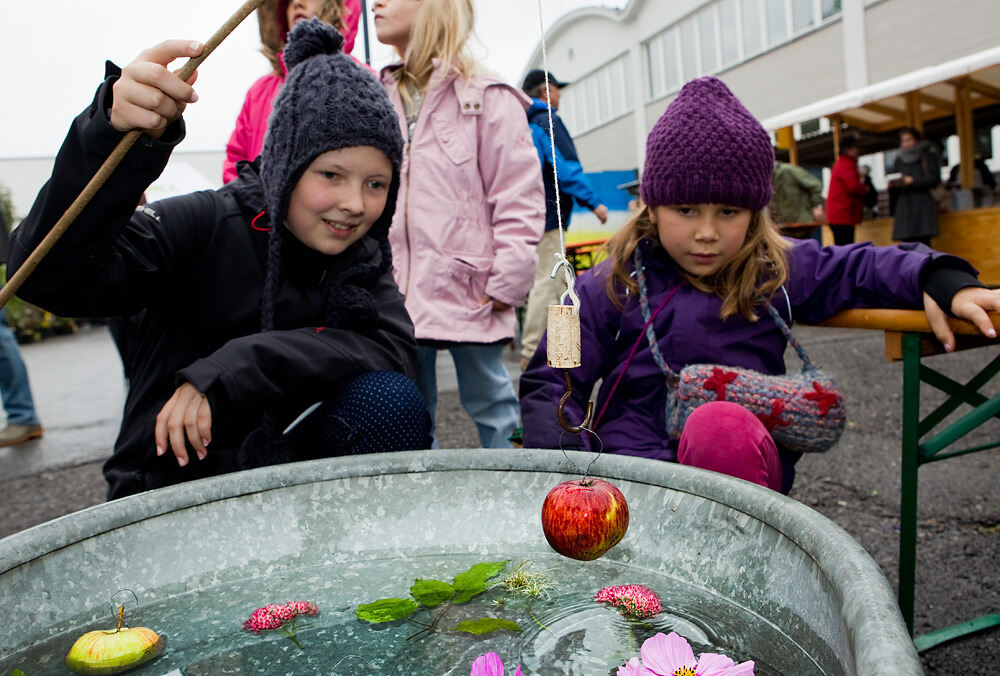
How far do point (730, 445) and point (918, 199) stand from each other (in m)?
7.87

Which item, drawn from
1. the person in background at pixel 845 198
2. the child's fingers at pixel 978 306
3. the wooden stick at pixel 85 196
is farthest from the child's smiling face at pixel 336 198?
the person in background at pixel 845 198

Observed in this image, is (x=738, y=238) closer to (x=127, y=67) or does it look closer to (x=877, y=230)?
(x=127, y=67)

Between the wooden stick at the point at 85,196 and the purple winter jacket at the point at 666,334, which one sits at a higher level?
the wooden stick at the point at 85,196

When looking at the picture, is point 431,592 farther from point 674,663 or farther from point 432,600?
point 674,663

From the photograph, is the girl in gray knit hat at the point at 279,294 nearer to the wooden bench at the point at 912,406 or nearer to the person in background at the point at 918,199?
the wooden bench at the point at 912,406

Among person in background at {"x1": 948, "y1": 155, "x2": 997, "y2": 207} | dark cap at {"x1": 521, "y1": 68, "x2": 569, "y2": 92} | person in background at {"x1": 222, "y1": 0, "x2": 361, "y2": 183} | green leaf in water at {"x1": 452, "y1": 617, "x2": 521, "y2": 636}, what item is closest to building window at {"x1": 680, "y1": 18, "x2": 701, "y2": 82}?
person in background at {"x1": 948, "y1": 155, "x2": 997, "y2": 207}

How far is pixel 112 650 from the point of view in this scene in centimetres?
76

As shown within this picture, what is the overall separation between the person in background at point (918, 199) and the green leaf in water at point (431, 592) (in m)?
8.18

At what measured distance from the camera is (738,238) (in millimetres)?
1817

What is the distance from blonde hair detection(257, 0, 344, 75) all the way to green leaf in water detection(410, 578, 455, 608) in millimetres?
2229

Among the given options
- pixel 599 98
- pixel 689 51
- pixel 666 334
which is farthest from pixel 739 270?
pixel 599 98

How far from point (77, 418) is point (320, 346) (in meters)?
4.75

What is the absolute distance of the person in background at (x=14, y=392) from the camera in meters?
4.54

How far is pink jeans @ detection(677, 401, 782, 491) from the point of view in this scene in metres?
1.30
